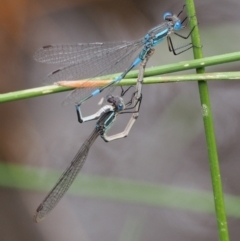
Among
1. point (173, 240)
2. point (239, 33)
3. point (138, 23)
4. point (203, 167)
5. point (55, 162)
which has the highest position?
point (138, 23)

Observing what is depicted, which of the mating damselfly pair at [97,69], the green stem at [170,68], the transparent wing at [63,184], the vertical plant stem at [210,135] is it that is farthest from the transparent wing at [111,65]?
the vertical plant stem at [210,135]

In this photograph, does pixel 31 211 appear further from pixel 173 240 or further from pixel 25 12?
pixel 25 12

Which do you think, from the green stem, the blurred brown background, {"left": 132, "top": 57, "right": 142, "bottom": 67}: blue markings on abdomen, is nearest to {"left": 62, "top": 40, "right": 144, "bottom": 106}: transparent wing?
{"left": 132, "top": 57, "right": 142, "bottom": 67}: blue markings on abdomen

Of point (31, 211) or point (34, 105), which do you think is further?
point (34, 105)

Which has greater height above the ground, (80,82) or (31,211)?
(80,82)

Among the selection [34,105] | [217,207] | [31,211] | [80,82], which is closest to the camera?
[217,207]

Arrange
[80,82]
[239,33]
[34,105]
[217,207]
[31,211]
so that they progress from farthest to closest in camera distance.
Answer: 1. [34,105]
2. [31,211]
3. [239,33]
4. [80,82]
5. [217,207]

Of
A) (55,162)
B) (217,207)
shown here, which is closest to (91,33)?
(55,162)

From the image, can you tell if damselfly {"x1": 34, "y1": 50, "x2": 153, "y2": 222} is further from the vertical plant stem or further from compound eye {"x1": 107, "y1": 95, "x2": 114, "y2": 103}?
the vertical plant stem
